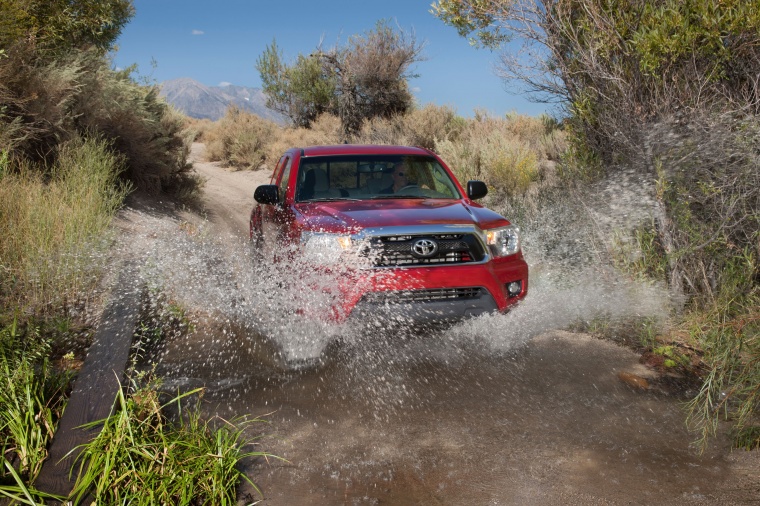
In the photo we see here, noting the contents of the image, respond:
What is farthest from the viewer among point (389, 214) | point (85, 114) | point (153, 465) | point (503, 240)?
point (85, 114)

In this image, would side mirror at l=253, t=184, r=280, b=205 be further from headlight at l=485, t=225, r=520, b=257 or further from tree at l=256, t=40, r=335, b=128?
tree at l=256, t=40, r=335, b=128

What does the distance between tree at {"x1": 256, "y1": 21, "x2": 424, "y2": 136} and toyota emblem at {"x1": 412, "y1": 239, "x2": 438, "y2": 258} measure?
1937 cm

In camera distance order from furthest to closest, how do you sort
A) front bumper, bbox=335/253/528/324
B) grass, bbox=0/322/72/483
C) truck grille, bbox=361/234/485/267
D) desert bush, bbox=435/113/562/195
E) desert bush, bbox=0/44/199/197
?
desert bush, bbox=435/113/562/195 < desert bush, bbox=0/44/199/197 < truck grille, bbox=361/234/485/267 < front bumper, bbox=335/253/528/324 < grass, bbox=0/322/72/483

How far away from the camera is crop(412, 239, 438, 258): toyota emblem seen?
194 inches

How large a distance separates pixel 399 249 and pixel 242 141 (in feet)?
67.5

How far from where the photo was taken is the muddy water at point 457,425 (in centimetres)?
346

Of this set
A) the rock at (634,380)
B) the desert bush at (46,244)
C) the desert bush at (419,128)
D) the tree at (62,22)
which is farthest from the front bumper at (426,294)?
the desert bush at (419,128)

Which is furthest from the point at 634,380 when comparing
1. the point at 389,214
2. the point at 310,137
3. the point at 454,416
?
the point at 310,137

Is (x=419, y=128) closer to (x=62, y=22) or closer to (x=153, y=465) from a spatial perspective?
(x=62, y=22)

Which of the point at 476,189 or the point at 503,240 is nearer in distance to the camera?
the point at 503,240

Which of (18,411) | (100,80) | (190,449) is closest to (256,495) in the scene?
(190,449)

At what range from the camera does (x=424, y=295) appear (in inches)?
193

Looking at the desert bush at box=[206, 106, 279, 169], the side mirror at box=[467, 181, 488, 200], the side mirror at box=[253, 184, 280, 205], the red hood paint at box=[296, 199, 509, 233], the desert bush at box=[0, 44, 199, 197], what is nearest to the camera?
the red hood paint at box=[296, 199, 509, 233]

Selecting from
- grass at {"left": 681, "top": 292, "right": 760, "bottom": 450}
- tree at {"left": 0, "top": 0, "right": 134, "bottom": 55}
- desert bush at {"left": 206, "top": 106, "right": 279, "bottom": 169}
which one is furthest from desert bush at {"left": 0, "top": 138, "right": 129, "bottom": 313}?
desert bush at {"left": 206, "top": 106, "right": 279, "bottom": 169}
